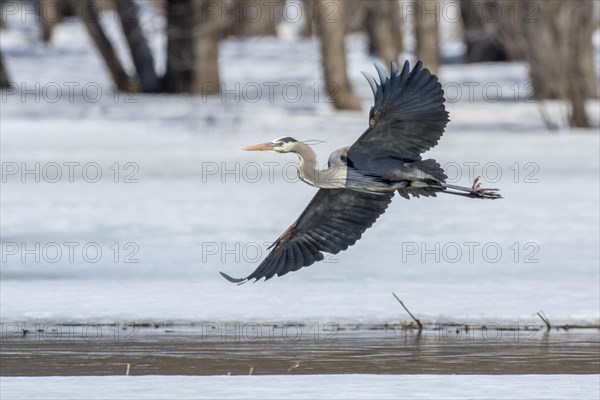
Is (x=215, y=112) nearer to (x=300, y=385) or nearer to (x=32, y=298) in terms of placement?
(x=32, y=298)

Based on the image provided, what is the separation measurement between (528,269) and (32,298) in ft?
13.5

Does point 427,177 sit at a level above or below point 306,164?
below

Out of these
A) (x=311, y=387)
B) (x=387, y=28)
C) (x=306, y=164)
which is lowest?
(x=387, y=28)

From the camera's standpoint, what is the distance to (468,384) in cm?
723

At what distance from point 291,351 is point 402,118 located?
212cm

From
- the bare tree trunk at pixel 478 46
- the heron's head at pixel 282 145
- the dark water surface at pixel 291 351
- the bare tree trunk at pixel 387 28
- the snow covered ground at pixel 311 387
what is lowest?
the bare tree trunk at pixel 478 46

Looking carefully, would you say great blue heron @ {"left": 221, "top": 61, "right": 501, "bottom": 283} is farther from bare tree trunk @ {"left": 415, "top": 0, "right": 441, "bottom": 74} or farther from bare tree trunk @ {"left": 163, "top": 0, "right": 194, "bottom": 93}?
bare tree trunk @ {"left": 163, "top": 0, "right": 194, "bottom": 93}

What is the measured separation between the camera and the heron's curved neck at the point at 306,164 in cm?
673

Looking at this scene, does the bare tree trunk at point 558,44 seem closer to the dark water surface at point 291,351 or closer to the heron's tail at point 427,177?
the dark water surface at point 291,351

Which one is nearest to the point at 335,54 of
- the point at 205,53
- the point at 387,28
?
the point at 387,28

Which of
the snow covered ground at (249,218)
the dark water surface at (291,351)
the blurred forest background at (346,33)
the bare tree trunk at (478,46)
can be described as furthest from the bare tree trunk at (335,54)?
the dark water surface at (291,351)

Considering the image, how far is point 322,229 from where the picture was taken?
23.5 feet

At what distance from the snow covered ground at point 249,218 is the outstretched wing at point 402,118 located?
1464mm

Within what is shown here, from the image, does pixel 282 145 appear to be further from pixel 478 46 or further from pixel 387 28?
pixel 478 46
